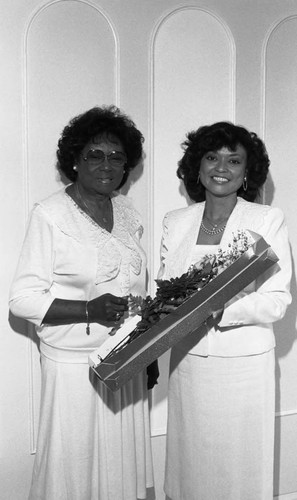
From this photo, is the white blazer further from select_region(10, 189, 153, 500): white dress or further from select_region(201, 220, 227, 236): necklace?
select_region(10, 189, 153, 500): white dress

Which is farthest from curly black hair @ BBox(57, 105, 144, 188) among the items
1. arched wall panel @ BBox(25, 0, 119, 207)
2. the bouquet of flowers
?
the bouquet of flowers

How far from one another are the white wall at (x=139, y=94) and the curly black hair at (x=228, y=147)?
0.26m

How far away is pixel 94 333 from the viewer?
8.63 feet

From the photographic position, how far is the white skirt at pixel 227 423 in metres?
2.64

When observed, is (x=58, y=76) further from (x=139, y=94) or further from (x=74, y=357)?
(x=74, y=357)

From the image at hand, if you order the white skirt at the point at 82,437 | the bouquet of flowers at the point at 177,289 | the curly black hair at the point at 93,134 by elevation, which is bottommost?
the white skirt at the point at 82,437

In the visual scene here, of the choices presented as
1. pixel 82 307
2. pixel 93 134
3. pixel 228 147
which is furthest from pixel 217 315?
pixel 93 134

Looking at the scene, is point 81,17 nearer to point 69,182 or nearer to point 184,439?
point 69,182

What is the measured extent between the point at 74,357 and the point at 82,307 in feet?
0.73

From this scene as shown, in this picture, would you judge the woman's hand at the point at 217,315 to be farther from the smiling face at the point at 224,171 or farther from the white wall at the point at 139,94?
the white wall at the point at 139,94

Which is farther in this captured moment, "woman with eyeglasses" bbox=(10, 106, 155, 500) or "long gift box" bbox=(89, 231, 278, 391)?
"woman with eyeglasses" bbox=(10, 106, 155, 500)

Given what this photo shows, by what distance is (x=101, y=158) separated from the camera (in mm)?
2646

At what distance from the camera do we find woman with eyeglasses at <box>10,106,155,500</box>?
8.41ft

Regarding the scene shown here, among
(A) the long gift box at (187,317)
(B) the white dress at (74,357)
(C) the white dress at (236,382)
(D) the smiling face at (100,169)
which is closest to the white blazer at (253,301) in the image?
(C) the white dress at (236,382)
